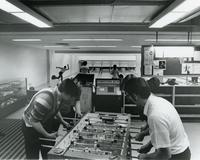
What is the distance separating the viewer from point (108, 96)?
693 cm

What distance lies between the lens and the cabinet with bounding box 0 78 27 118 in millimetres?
7278

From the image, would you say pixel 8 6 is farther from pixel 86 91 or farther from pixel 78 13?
pixel 86 91

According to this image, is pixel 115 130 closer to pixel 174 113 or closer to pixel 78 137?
pixel 78 137

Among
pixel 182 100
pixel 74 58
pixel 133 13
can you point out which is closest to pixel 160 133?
pixel 133 13

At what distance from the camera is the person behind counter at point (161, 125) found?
196 cm

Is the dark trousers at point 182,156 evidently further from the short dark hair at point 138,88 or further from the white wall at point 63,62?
the white wall at point 63,62

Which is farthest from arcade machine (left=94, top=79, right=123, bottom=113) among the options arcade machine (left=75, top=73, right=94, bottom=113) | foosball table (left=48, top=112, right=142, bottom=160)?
foosball table (left=48, top=112, right=142, bottom=160)

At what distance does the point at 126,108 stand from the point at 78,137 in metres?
4.53

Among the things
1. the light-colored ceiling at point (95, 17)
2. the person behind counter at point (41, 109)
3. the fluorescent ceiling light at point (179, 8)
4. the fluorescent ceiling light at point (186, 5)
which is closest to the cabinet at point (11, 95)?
the light-colored ceiling at point (95, 17)

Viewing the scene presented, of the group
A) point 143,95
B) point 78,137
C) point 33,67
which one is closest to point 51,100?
point 78,137

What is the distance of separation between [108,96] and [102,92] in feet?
0.79

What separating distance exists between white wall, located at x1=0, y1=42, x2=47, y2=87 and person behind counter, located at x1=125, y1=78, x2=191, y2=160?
648 centimetres

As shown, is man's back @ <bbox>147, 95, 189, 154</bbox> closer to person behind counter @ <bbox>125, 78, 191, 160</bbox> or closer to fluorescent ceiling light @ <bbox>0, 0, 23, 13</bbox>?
person behind counter @ <bbox>125, 78, 191, 160</bbox>

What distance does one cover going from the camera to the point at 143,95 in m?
2.24
